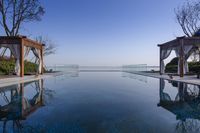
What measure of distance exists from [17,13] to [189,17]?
1624 cm

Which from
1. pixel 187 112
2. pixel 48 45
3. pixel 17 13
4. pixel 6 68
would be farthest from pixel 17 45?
pixel 48 45

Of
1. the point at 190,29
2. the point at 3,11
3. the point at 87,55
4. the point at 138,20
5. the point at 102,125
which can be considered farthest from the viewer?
the point at 87,55

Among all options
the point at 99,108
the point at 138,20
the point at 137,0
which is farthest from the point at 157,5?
the point at 99,108

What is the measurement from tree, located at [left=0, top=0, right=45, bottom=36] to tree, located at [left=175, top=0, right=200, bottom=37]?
532 inches

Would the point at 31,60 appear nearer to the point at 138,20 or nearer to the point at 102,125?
the point at 138,20

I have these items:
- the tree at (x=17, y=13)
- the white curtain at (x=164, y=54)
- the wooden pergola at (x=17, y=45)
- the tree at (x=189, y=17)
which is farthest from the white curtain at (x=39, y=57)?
the tree at (x=189, y=17)

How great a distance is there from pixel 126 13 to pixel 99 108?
11134mm

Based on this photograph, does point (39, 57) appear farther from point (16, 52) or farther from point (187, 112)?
point (187, 112)

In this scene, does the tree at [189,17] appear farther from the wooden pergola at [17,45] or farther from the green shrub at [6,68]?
the green shrub at [6,68]

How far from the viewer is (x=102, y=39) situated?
67.0 ft

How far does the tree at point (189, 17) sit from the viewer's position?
18.6 metres

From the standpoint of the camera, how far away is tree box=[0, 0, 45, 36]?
1561cm

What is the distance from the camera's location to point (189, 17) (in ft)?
63.8

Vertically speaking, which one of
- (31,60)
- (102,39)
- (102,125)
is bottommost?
(102,125)
